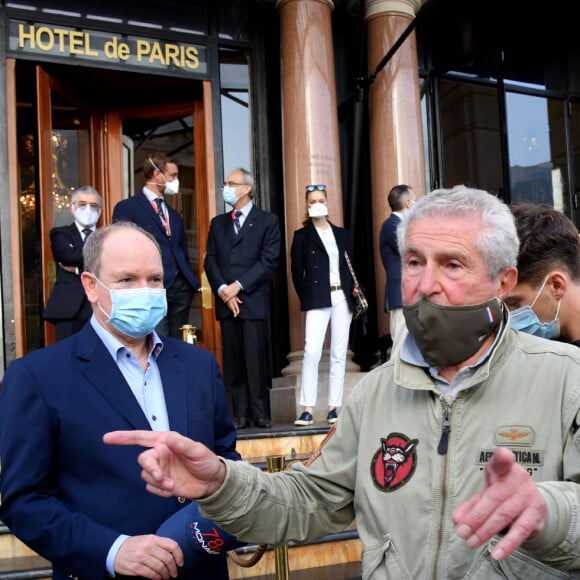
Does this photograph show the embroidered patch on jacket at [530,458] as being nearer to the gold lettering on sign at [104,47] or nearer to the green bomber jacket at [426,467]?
the green bomber jacket at [426,467]

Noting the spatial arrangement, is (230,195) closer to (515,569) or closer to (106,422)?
(106,422)

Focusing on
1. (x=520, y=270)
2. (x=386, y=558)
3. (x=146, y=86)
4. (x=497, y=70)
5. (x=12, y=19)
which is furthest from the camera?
(x=497, y=70)

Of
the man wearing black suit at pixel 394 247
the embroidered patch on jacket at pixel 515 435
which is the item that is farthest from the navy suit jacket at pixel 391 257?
the embroidered patch on jacket at pixel 515 435

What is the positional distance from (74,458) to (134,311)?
0.58 meters

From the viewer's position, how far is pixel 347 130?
9.49 meters

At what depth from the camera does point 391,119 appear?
8930 millimetres

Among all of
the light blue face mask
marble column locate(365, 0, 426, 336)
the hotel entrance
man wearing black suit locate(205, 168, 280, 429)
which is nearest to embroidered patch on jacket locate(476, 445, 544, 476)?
the light blue face mask

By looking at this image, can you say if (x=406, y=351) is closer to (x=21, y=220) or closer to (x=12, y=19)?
(x=21, y=220)

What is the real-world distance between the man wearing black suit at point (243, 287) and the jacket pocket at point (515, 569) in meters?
5.11

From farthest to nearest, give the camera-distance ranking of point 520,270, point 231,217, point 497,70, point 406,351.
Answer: point 497,70, point 231,217, point 520,270, point 406,351

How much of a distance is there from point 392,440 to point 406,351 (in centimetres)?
23

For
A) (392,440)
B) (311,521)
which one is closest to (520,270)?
(392,440)

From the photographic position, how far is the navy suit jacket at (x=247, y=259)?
277 inches

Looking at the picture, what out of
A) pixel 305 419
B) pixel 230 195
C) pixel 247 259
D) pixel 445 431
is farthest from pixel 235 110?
pixel 445 431
